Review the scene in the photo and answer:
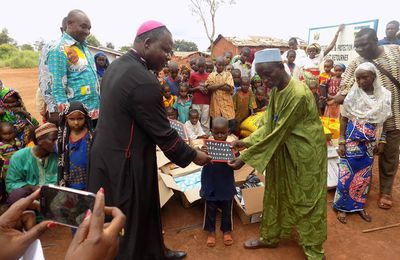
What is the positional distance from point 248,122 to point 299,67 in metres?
2.10

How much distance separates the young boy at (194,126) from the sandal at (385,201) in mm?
3219

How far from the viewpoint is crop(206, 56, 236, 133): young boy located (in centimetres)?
604

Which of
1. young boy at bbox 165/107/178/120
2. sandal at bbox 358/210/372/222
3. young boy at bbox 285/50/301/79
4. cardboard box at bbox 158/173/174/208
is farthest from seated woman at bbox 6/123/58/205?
young boy at bbox 285/50/301/79

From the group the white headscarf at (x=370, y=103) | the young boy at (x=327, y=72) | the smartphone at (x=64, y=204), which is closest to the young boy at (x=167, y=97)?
the white headscarf at (x=370, y=103)

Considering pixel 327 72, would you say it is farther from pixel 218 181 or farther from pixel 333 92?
pixel 218 181

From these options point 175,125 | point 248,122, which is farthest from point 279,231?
point 248,122

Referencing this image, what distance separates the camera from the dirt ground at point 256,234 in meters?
3.20

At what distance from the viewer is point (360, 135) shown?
3.45m

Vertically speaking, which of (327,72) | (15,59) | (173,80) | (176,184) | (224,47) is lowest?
(176,184)

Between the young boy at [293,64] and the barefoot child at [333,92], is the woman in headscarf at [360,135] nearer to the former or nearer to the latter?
the barefoot child at [333,92]

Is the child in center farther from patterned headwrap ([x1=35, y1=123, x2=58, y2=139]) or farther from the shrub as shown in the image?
the shrub

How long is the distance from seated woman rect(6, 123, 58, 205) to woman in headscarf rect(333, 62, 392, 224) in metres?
3.55

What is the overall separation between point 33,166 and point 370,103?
4028 millimetres

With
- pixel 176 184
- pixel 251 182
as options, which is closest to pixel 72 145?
pixel 176 184
